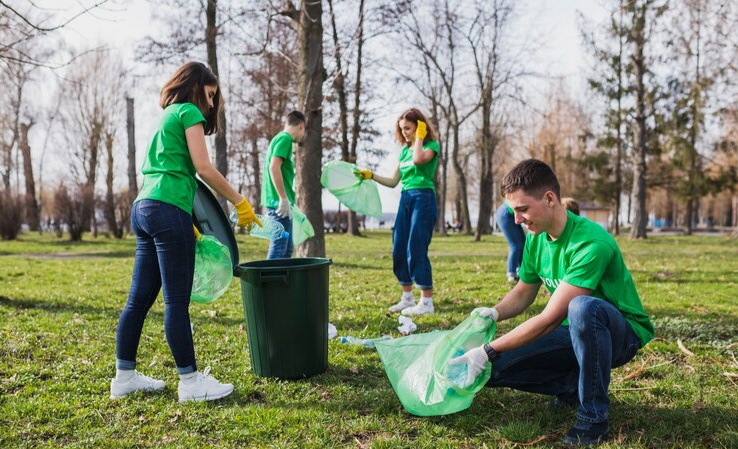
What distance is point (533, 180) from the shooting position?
7.58 feet

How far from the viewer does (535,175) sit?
232cm

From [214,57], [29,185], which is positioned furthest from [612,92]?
[29,185]

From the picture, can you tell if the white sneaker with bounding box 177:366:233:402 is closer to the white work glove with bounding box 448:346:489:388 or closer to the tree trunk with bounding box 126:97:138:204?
the white work glove with bounding box 448:346:489:388

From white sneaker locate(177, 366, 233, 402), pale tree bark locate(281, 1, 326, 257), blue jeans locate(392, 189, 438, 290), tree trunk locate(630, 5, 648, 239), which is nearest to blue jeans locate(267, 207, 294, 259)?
blue jeans locate(392, 189, 438, 290)

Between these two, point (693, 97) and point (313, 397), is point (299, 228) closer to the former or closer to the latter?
point (313, 397)

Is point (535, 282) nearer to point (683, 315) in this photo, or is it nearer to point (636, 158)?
point (683, 315)

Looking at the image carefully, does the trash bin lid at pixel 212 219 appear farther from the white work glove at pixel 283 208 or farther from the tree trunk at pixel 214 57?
the tree trunk at pixel 214 57

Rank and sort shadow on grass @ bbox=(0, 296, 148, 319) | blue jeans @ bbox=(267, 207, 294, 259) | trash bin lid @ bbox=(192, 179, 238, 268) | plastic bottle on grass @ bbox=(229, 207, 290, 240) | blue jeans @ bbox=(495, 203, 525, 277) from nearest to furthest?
trash bin lid @ bbox=(192, 179, 238, 268) < plastic bottle on grass @ bbox=(229, 207, 290, 240) < blue jeans @ bbox=(267, 207, 294, 259) < shadow on grass @ bbox=(0, 296, 148, 319) < blue jeans @ bbox=(495, 203, 525, 277)

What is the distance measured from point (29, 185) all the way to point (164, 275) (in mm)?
27814

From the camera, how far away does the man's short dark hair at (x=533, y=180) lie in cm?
231

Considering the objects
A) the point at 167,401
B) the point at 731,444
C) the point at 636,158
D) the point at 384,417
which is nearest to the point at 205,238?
the point at 167,401

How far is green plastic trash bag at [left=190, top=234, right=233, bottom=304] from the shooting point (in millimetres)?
3096

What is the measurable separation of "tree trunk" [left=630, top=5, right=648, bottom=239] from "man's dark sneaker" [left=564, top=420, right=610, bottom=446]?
1831 cm

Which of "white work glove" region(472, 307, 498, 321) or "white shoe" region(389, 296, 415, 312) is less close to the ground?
"white work glove" region(472, 307, 498, 321)
